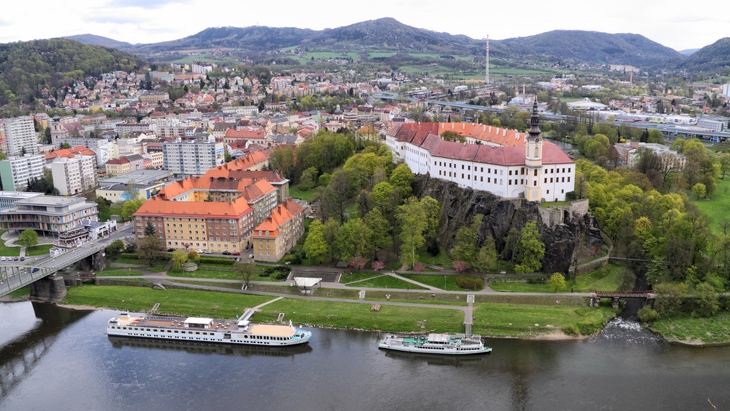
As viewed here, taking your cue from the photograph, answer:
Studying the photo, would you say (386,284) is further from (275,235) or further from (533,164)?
(533,164)

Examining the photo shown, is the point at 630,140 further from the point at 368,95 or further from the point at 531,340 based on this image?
the point at 368,95

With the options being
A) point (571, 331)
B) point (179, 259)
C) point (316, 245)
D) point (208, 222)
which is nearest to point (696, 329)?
point (571, 331)

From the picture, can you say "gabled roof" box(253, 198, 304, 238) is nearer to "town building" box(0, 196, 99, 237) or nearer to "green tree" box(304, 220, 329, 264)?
"green tree" box(304, 220, 329, 264)

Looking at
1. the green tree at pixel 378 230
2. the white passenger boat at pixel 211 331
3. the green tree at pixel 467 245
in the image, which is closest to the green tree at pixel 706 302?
the green tree at pixel 467 245

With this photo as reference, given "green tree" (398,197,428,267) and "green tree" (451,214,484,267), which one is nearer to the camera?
"green tree" (451,214,484,267)

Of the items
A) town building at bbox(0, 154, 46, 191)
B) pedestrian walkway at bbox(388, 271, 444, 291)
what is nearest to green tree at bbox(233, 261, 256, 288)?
pedestrian walkway at bbox(388, 271, 444, 291)

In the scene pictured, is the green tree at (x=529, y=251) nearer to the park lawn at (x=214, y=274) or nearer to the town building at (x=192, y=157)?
the park lawn at (x=214, y=274)

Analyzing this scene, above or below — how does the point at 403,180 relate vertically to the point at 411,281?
above
